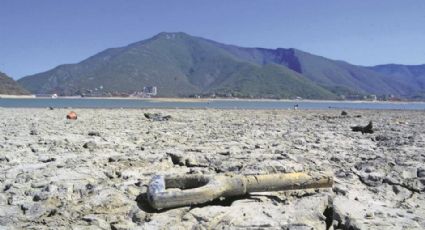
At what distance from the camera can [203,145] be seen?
10531mm

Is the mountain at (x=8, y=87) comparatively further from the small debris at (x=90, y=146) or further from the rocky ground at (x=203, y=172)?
the rocky ground at (x=203, y=172)

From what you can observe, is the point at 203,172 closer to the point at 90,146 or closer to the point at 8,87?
the point at 90,146

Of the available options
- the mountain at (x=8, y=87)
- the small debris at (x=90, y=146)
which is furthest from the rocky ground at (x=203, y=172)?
the mountain at (x=8, y=87)

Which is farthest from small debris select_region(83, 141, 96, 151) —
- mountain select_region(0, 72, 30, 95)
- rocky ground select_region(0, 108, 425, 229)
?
mountain select_region(0, 72, 30, 95)

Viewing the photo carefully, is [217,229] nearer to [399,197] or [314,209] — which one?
[314,209]

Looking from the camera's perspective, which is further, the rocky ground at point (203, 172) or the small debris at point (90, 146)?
the small debris at point (90, 146)

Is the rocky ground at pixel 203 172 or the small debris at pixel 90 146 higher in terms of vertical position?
the small debris at pixel 90 146

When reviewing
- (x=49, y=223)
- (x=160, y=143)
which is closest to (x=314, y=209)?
(x=49, y=223)

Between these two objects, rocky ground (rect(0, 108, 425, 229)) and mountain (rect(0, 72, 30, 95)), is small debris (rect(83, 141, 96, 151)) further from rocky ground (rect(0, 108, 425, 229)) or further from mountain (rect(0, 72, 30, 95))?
mountain (rect(0, 72, 30, 95))

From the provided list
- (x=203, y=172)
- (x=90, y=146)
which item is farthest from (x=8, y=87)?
(x=203, y=172)

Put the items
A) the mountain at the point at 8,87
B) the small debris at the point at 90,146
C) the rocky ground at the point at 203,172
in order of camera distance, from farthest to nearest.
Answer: the mountain at the point at 8,87 → the small debris at the point at 90,146 → the rocky ground at the point at 203,172

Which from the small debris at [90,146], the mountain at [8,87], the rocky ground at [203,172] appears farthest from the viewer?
the mountain at [8,87]

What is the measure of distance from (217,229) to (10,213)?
247 centimetres

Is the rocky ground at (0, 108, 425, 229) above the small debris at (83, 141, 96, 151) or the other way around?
the other way around
